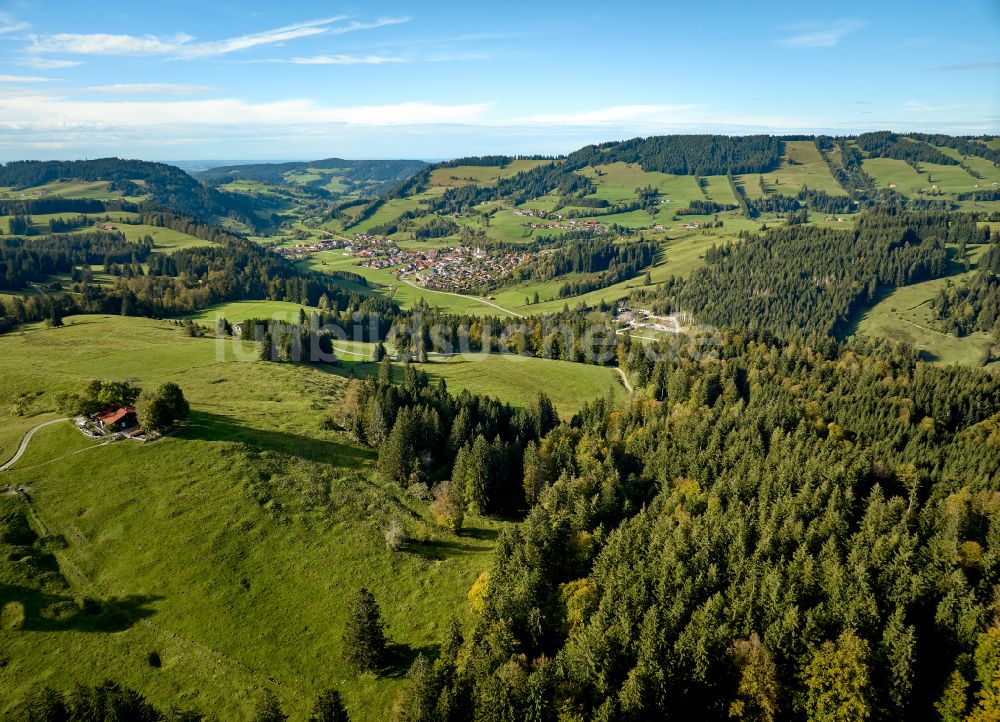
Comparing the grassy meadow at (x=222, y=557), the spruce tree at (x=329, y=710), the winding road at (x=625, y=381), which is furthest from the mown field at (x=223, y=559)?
the winding road at (x=625, y=381)

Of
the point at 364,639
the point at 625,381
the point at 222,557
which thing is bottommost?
the point at 625,381

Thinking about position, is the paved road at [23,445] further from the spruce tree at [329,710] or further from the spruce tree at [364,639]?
the spruce tree at [329,710]

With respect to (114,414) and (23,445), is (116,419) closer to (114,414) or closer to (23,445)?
(114,414)

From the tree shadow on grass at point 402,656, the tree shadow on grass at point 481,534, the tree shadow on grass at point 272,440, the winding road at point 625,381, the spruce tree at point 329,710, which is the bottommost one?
the tree shadow on grass at point 481,534

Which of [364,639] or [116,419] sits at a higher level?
[116,419]

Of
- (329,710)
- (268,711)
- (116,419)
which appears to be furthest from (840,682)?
(116,419)

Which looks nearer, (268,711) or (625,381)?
(268,711)

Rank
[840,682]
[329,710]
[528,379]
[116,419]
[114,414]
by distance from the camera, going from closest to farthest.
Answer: [329,710], [840,682], [116,419], [114,414], [528,379]
